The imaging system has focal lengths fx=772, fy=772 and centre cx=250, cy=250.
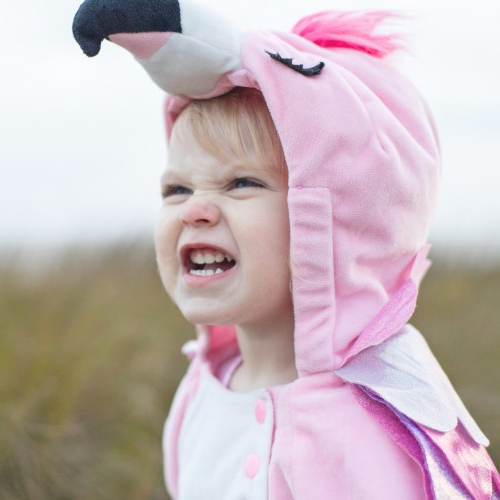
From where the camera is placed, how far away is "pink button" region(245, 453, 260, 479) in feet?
6.23

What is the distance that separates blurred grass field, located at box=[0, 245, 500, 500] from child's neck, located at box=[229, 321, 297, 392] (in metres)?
1.31

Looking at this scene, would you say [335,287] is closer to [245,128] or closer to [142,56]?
[245,128]

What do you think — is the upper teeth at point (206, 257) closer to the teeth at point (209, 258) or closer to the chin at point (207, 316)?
the teeth at point (209, 258)

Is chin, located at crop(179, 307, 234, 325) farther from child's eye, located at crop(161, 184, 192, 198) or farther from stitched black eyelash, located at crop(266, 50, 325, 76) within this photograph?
stitched black eyelash, located at crop(266, 50, 325, 76)

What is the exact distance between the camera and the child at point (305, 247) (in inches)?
69.8

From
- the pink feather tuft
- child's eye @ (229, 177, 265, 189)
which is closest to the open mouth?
child's eye @ (229, 177, 265, 189)

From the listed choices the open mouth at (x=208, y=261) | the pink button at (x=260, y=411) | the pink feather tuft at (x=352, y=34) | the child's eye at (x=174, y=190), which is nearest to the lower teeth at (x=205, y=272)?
the open mouth at (x=208, y=261)

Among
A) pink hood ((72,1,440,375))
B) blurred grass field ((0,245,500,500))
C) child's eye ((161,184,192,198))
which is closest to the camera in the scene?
pink hood ((72,1,440,375))

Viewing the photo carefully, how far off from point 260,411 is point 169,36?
0.97m

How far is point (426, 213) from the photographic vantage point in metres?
2.09

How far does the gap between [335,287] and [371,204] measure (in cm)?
22

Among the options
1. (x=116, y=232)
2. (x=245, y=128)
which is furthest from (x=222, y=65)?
(x=116, y=232)

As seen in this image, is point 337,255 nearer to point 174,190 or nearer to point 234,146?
point 234,146

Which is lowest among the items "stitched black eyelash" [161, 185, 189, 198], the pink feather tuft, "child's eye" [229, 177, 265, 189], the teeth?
the teeth
